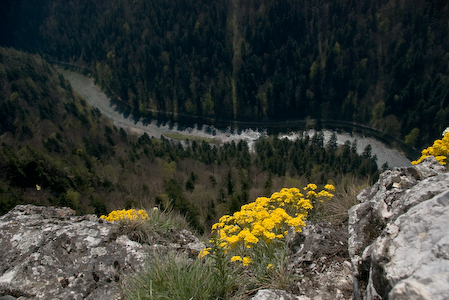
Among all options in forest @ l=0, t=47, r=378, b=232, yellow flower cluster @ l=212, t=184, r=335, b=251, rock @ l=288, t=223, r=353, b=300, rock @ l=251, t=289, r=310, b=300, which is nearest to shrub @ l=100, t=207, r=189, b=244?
yellow flower cluster @ l=212, t=184, r=335, b=251

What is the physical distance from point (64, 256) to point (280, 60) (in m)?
126

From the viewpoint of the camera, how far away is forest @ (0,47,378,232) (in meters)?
45.9

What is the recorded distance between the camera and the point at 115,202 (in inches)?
1938

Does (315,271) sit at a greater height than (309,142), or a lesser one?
lesser

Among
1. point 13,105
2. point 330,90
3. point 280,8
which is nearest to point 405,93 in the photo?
point 330,90

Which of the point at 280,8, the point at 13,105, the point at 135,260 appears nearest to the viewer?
the point at 135,260

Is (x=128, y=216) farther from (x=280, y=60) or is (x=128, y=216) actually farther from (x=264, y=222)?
(x=280, y=60)

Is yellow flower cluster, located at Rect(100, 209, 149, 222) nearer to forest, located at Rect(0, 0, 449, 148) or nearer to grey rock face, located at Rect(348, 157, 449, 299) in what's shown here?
grey rock face, located at Rect(348, 157, 449, 299)

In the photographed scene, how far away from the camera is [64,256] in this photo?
8.33 metres

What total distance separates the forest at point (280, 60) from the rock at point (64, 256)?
10530 centimetres

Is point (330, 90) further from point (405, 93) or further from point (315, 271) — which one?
point (315, 271)

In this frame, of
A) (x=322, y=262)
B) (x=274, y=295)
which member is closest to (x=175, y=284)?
(x=274, y=295)

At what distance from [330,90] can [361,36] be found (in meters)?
25.4

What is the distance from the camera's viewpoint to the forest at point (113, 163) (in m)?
45.9
